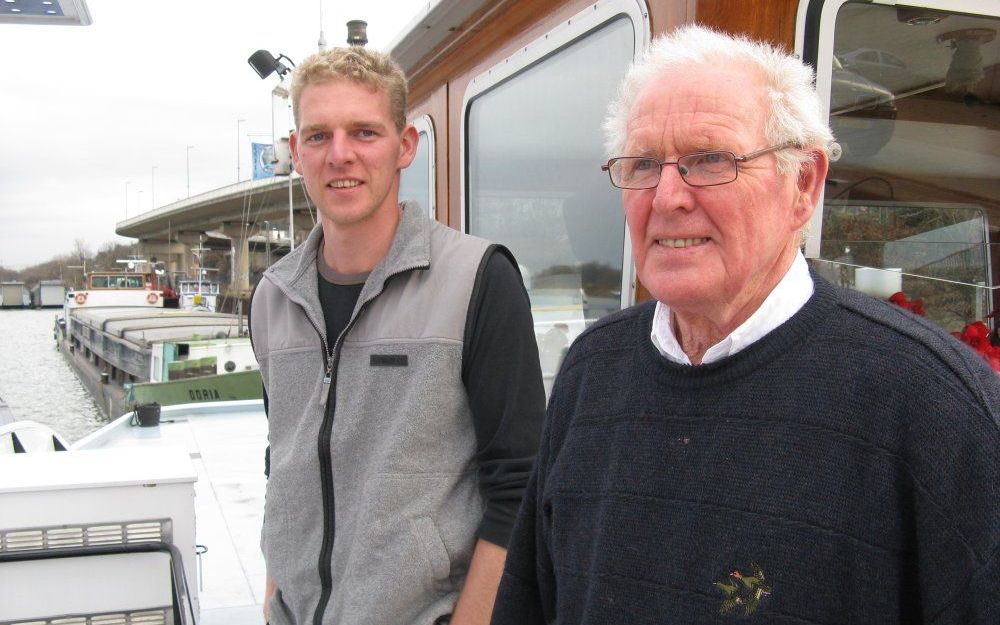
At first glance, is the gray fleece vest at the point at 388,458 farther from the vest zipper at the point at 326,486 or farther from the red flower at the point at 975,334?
the red flower at the point at 975,334

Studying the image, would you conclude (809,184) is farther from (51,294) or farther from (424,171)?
(51,294)

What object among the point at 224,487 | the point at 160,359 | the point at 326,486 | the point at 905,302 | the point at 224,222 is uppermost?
the point at 224,222

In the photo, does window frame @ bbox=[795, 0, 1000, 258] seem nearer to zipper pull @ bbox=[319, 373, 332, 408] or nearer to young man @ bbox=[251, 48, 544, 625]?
young man @ bbox=[251, 48, 544, 625]

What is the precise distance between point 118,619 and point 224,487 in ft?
9.19

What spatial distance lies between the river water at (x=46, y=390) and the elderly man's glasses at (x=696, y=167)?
1469 cm

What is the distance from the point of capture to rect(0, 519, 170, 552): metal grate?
7.95 ft

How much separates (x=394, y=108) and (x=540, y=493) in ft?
3.07

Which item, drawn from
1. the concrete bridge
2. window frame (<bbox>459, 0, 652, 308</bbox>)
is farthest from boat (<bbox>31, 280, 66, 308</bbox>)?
window frame (<bbox>459, 0, 652, 308</bbox>)

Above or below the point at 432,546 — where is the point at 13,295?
below

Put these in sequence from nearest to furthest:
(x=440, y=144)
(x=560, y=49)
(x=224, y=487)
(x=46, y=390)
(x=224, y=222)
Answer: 1. (x=560, y=49)
2. (x=440, y=144)
3. (x=224, y=487)
4. (x=46, y=390)
5. (x=224, y=222)

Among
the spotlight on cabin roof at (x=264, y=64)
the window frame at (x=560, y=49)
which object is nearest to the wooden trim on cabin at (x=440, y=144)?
the window frame at (x=560, y=49)

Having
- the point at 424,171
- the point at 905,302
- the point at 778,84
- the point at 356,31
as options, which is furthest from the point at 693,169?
the point at 424,171

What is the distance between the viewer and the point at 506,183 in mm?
3453

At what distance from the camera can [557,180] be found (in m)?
3.05
